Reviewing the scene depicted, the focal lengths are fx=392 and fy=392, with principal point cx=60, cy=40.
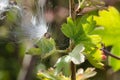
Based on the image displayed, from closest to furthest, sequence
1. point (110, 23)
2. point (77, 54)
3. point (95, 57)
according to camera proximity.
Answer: point (77, 54) → point (95, 57) → point (110, 23)

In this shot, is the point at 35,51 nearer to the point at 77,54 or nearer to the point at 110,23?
the point at 77,54

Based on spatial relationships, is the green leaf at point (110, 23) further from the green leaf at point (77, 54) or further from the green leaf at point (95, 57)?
the green leaf at point (77, 54)

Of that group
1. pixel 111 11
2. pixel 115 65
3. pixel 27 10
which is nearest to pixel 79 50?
pixel 27 10

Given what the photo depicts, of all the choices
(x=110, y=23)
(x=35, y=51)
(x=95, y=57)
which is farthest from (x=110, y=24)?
(x=35, y=51)

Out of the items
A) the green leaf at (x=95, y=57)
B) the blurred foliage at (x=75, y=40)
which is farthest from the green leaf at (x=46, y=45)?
the green leaf at (x=95, y=57)

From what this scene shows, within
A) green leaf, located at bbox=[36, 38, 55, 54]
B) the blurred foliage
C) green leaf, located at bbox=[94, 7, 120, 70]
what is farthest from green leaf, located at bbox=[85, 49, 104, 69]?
green leaf, located at bbox=[94, 7, 120, 70]

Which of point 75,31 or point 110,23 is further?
point 110,23

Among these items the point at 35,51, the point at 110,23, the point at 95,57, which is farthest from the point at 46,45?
the point at 110,23

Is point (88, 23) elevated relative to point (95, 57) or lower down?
elevated

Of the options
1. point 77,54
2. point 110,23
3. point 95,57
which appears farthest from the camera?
point 110,23
